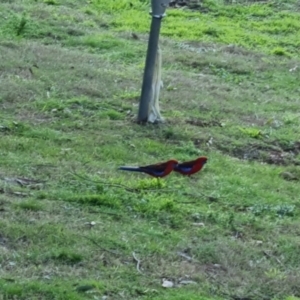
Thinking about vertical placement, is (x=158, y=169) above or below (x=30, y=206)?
above

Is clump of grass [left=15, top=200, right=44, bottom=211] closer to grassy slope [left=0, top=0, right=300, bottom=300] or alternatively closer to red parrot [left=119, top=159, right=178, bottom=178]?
grassy slope [left=0, top=0, right=300, bottom=300]

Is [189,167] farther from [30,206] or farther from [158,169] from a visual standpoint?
[30,206]

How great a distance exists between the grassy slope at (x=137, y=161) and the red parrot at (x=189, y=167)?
0.09 m

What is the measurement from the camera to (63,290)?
5.19 metres

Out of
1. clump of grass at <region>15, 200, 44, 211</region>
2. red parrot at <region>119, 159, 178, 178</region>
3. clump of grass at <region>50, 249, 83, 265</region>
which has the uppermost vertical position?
red parrot at <region>119, 159, 178, 178</region>

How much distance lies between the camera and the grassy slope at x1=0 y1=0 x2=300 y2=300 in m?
5.75

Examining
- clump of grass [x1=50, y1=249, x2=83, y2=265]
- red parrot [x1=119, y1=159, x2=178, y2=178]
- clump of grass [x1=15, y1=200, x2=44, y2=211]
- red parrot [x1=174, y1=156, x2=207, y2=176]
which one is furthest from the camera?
red parrot [x1=174, y1=156, x2=207, y2=176]

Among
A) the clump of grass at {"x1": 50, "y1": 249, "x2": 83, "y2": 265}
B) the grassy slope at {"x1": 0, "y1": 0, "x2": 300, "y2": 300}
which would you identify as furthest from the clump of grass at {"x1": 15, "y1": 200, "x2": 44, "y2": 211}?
the clump of grass at {"x1": 50, "y1": 249, "x2": 83, "y2": 265}

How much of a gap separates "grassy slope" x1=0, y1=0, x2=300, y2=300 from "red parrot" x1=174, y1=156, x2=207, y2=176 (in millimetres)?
93

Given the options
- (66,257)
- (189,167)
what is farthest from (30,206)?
(189,167)

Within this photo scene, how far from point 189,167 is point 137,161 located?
1.86 feet

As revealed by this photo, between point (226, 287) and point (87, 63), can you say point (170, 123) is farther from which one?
point (226, 287)

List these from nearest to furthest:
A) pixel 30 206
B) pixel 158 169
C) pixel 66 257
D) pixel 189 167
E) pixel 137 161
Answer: pixel 66 257
pixel 30 206
pixel 158 169
pixel 189 167
pixel 137 161

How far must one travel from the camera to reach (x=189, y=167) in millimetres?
7848
